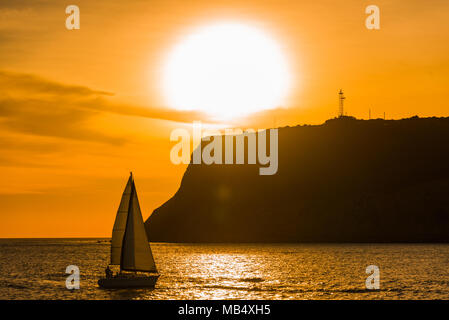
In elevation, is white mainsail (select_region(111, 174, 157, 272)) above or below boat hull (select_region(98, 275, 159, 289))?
above

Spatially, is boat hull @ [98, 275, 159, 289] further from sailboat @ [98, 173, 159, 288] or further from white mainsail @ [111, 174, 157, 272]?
white mainsail @ [111, 174, 157, 272]

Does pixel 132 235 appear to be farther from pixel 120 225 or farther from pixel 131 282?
pixel 131 282

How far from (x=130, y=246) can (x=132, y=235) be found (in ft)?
3.46

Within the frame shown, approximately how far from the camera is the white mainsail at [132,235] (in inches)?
2366

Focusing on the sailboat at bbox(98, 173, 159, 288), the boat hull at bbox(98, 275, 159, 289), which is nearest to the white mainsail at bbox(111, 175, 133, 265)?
the sailboat at bbox(98, 173, 159, 288)

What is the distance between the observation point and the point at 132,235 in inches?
2387

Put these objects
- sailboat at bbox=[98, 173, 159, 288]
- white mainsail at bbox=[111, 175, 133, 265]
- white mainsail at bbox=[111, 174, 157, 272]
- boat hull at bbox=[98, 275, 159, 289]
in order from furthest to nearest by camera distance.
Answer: boat hull at bbox=[98, 275, 159, 289]
white mainsail at bbox=[111, 175, 133, 265]
sailboat at bbox=[98, 173, 159, 288]
white mainsail at bbox=[111, 174, 157, 272]

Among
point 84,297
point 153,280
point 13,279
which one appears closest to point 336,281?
point 153,280

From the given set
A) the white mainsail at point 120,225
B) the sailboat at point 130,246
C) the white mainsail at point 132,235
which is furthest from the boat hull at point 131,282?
the white mainsail at point 120,225

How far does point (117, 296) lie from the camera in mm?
60312

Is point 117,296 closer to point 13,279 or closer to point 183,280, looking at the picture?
point 183,280

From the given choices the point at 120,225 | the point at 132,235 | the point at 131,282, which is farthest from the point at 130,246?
the point at 131,282

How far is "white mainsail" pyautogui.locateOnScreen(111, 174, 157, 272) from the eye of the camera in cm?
6009
